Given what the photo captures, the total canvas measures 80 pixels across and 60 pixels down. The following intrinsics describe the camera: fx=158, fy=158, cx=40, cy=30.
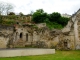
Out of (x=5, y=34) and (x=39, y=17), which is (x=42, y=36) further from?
(x=39, y=17)

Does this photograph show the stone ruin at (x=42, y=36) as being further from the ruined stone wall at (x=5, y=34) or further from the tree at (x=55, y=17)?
the tree at (x=55, y=17)

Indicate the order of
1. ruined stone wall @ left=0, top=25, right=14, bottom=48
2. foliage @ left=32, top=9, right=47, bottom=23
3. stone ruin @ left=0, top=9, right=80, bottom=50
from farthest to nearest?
foliage @ left=32, top=9, right=47, bottom=23, ruined stone wall @ left=0, top=25, right=14, bottom=48, stone ruin @ left=0, top=9, right=80, bottom=50

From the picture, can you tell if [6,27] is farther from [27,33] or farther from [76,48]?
[76,48]

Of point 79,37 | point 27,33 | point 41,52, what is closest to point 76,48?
point 79,37

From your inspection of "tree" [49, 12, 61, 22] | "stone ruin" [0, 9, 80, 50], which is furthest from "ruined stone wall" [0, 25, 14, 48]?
"tree" [49, 12, 61, 22]

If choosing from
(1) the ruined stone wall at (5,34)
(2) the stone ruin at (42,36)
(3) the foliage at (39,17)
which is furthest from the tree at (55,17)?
(1) the ruined stone wall at (5,34)

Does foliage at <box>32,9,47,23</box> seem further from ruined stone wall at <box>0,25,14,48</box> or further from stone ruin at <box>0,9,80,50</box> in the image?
ruined stone wall at <box>0,25,14,48</box>

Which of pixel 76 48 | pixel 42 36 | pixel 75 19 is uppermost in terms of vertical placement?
pixel 75 19

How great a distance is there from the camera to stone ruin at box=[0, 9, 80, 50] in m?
25.4

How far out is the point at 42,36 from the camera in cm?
2734

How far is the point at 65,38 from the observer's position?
25672 millimetres

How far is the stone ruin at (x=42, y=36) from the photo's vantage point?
25.4 m

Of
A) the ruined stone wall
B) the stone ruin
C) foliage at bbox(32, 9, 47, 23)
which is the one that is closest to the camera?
the stone ruin

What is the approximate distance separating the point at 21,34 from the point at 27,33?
1166mm
